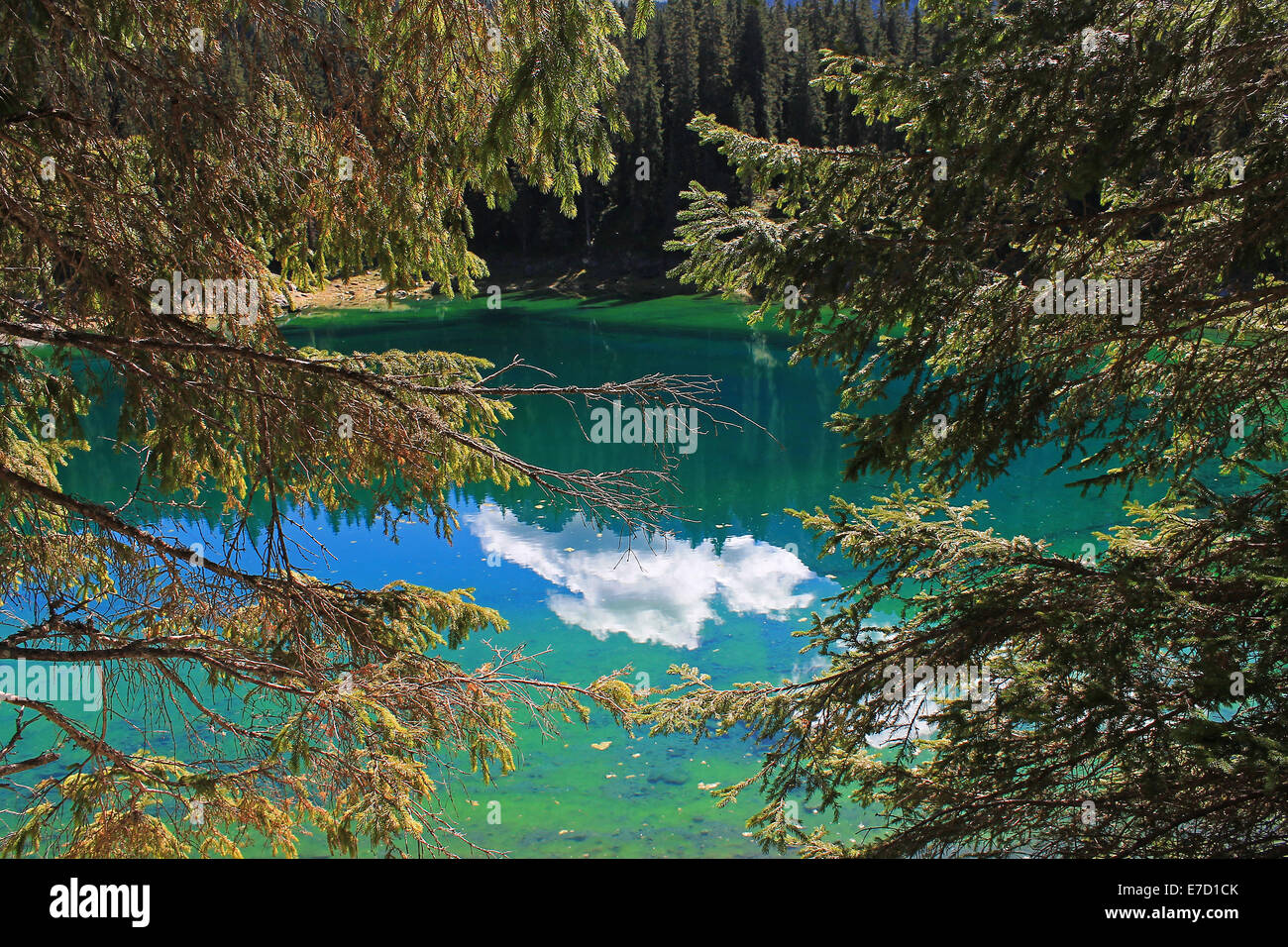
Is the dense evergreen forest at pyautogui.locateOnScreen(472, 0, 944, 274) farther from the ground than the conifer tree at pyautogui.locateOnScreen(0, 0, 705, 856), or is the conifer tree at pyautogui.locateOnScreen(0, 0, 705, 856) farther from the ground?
the dense evergreen forest at pyautogui.locateOnScreen(472, 0, 944, 274)

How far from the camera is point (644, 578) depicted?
42.5 feet

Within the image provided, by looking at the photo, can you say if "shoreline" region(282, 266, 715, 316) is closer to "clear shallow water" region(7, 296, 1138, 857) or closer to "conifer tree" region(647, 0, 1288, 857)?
"clear shallow water" region(7, 296, 1138, 857)

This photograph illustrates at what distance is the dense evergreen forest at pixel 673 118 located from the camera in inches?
1970

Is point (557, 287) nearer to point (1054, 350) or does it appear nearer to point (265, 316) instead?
point (265, 316)

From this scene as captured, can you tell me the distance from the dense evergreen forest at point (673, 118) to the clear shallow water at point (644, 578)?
93.0ft

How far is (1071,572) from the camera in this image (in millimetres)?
4184

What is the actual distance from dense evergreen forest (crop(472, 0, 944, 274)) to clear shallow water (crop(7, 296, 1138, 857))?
2835 cm

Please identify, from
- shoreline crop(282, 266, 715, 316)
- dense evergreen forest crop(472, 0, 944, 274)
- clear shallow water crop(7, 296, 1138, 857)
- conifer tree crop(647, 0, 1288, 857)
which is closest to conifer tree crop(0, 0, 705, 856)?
clear shallow water crop(7, 296, 1138, 857)

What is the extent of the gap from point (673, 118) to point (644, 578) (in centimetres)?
4522

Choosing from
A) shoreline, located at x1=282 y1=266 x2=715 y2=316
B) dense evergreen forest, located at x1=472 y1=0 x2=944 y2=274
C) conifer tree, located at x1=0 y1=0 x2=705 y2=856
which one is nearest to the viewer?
conifer tree, located at x1=0 y1=0 x2=705 y2=856

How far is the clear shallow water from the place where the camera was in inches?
311

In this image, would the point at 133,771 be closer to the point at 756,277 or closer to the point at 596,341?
the point at 756,277

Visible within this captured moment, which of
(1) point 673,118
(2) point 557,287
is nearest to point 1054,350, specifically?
(2) point 557,287

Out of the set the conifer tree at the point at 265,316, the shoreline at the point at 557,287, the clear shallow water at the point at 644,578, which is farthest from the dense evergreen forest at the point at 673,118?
the conifer tree at the point at 265,316
